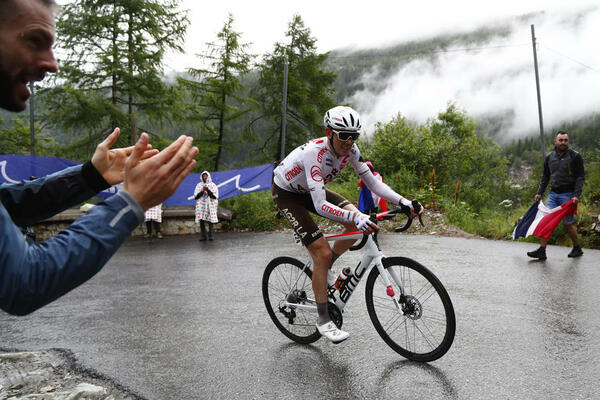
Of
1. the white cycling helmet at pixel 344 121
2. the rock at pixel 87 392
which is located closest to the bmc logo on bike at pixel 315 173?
the white cycling helmet at pixel 344 121

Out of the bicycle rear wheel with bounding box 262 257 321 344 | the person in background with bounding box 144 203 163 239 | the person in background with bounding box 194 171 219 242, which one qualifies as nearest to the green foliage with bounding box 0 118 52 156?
the person in background with bounding box 144 203 163 239

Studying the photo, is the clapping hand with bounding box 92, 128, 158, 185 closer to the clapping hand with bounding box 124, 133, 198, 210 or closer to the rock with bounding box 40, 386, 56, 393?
the clapping hand with bounding box 124, 133, 198, 210

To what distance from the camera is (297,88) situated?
35.6 m

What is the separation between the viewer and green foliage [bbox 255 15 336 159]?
119 ft

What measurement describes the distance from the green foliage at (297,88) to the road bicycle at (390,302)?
3019 centimetres

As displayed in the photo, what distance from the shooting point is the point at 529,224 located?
9734mm

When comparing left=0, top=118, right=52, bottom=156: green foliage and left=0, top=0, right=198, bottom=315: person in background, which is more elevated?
left=0, top=118, right=52, bottom=156: green foliage

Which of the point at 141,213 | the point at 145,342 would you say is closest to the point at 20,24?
the point at 141,213

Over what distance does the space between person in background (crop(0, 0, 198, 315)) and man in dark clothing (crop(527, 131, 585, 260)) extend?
9.01m

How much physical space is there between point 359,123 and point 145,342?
2.94 meters

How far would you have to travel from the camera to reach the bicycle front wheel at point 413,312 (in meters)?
3.76

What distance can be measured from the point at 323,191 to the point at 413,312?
50.7 inches

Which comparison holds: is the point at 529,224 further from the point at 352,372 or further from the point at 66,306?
the point at 66,306

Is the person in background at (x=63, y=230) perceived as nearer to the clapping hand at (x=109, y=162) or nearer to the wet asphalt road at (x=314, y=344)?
the clapping hand at (x=109, y=162)
